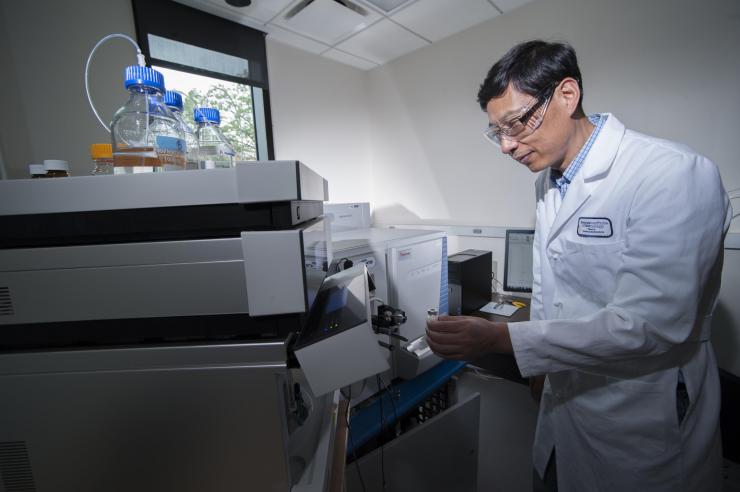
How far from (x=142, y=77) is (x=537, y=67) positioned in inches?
33.0

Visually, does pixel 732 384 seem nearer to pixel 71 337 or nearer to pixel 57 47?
pixel 71 337

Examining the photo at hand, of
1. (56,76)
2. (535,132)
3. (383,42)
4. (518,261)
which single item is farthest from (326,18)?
(518,261)

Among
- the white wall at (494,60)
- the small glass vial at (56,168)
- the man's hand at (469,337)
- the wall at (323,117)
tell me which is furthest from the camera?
the wall at (323,117)

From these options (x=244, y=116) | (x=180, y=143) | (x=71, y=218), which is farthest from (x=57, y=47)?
(x=71, y=218)

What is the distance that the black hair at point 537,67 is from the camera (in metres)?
0.70

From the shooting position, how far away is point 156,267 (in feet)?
1.32

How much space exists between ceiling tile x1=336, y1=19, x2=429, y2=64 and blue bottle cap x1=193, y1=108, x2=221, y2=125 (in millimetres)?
1695

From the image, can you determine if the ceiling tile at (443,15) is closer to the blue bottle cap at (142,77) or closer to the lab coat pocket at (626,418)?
the blue bottle cap at (142,77)

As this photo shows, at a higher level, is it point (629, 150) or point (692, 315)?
point (629, 150)

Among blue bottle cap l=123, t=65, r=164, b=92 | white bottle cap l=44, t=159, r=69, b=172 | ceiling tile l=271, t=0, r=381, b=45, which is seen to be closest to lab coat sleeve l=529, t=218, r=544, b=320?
blue bottle cap l=123, t=65, r=164, b=92

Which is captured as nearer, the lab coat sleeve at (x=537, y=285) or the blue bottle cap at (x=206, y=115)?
the blue bottle cap at (x=206, y=115)

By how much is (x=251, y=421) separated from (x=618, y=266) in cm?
81

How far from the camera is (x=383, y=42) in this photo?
2.14 meters

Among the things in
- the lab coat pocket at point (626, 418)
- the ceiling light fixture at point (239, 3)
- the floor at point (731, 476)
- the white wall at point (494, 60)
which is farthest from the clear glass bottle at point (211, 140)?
the floor at point (731, 476)
